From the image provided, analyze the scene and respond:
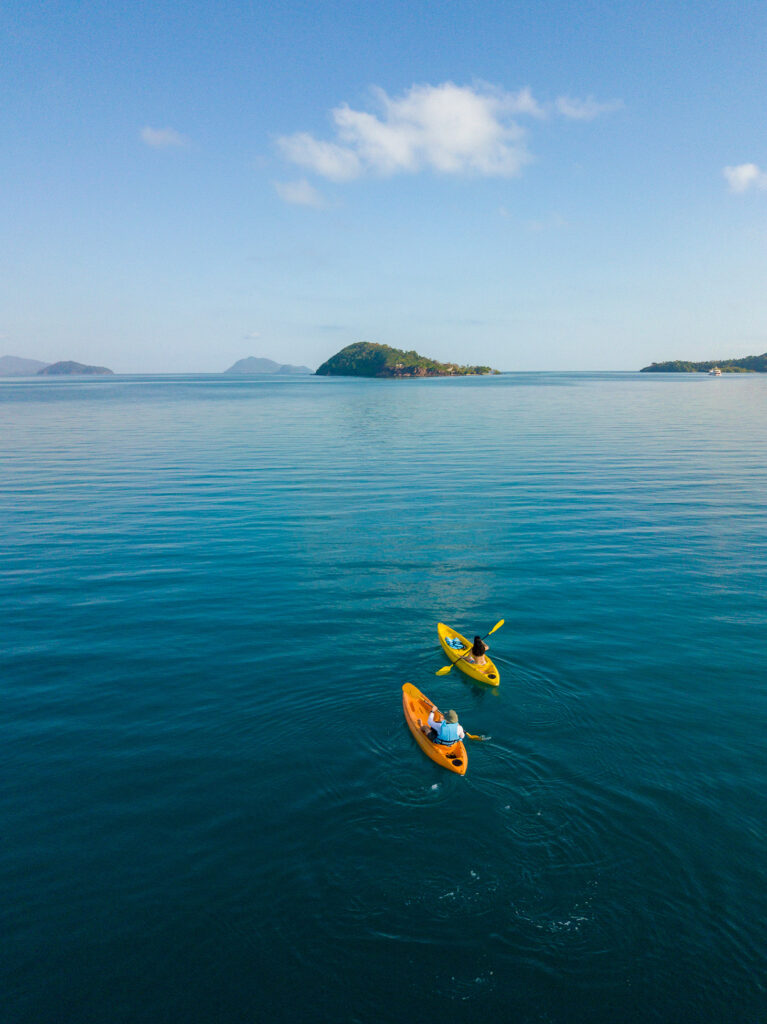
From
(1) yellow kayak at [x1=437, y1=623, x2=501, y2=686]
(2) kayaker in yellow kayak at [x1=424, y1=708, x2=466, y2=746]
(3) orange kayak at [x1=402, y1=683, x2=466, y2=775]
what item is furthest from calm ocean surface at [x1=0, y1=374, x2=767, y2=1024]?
(2) kayaker in yellow kayak at [x1=424, y1=708, x2=466, y2=746]

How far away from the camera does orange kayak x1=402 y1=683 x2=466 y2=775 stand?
654 inches

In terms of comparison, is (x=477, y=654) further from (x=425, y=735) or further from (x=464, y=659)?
(x=425, y=735)

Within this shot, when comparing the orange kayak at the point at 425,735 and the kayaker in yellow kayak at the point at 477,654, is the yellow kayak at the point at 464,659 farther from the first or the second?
the orange kayak at the point at 425,735

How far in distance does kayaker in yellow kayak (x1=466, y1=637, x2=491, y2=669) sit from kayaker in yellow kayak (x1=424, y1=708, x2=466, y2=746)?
170 inches

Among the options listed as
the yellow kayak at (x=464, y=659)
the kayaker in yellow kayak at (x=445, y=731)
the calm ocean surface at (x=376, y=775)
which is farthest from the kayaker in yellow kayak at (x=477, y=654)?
the kayaker in yellow kayak at (x=445, y=731)

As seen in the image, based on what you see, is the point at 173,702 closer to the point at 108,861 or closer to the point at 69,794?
the point at 69,794

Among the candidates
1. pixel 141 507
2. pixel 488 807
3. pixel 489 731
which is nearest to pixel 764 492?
pixel 489 731

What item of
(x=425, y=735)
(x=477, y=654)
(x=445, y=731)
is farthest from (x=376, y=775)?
(x=477, y=654)

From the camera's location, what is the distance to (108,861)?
13836 mm

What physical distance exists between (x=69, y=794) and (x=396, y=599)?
644 inches

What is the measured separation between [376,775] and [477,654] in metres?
6.67

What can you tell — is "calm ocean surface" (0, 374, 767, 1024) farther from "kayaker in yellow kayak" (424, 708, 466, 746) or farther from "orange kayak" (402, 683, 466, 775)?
"kayaker in yellow kayak" (424, 708, 466, 746)

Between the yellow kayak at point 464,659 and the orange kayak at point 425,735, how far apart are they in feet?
7.85

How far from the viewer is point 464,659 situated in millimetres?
21859
